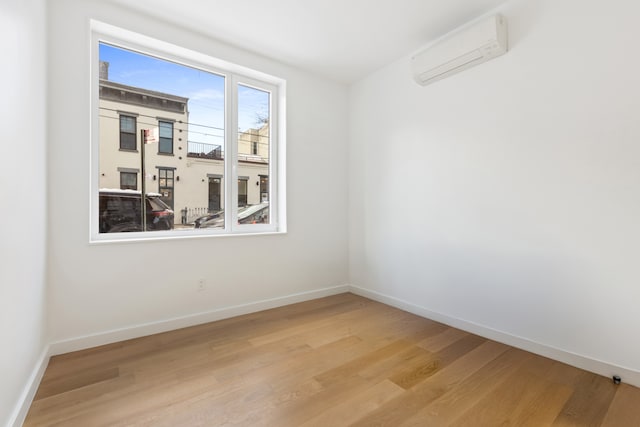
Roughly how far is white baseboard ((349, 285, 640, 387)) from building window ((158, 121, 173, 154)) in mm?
2726

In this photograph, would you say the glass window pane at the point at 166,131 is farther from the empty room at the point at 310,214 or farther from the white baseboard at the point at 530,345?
the white baseboard at the point at 530,345

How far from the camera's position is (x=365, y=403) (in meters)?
1.63

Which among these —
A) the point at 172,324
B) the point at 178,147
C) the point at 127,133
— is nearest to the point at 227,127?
the point at 178,147

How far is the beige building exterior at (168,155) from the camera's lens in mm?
2467

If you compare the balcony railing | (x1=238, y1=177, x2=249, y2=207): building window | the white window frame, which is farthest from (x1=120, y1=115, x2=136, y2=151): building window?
(x1=238, y1=177, x2=249, y2=207): building window

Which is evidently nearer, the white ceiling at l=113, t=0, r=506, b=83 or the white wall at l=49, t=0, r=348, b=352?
the white wall at l=49, t=0, r=348, b=352

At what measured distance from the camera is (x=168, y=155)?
2.74 metres

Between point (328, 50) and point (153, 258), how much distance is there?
2.58m

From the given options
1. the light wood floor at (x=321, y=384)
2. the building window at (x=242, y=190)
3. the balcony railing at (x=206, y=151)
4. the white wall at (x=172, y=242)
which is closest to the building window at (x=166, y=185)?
the balcony railing at (x=206, y=151)

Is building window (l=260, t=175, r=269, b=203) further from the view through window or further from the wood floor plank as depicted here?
the wood floor plank

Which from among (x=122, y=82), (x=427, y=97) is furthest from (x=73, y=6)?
(x=427, y=97)

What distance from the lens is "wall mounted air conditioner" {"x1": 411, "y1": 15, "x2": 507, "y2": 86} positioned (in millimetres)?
2227

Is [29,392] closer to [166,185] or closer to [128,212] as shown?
[128,212]

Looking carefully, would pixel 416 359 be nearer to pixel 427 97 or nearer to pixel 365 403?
pixel 365 403
